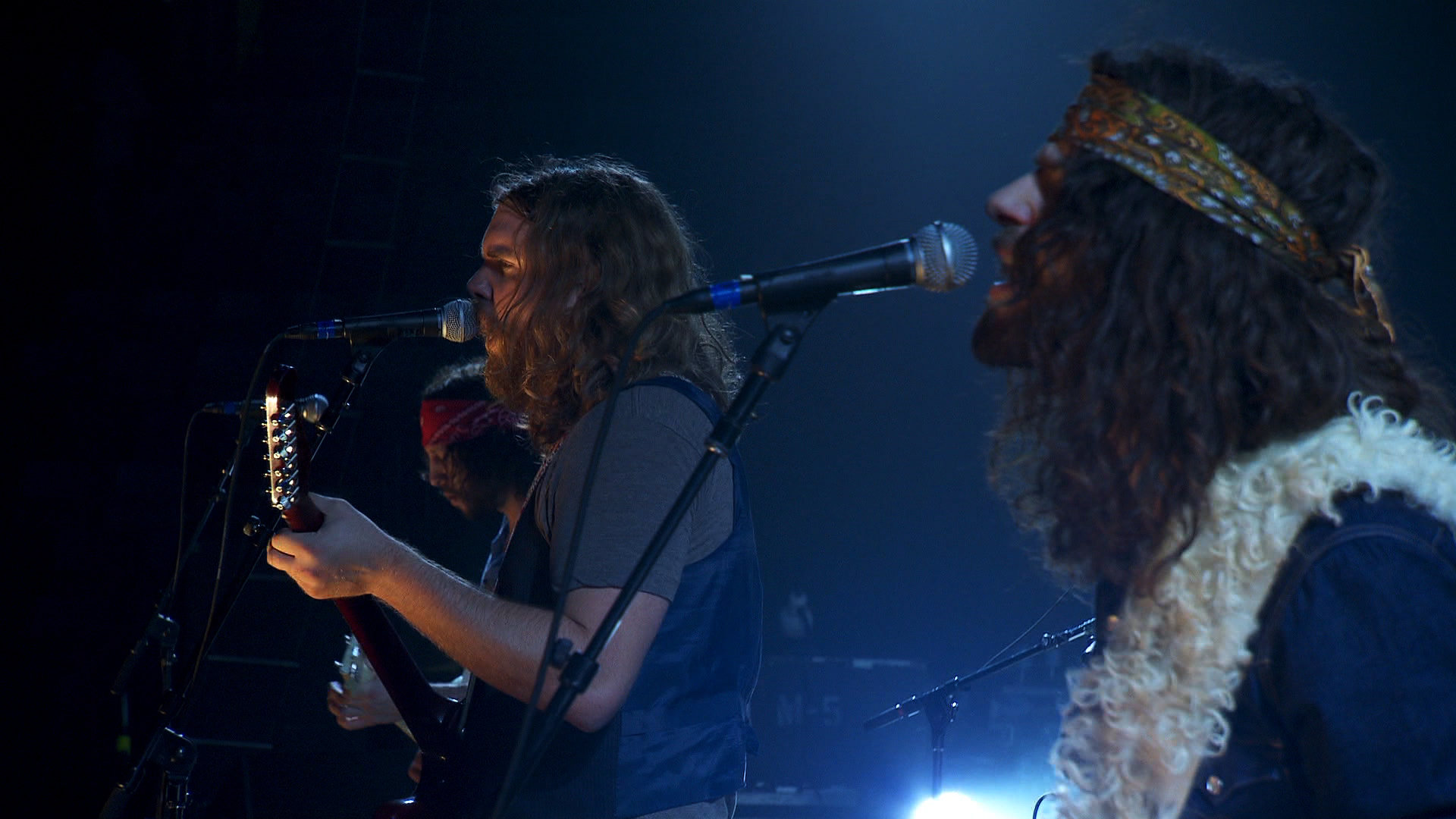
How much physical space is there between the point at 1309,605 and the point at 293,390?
1.83 m

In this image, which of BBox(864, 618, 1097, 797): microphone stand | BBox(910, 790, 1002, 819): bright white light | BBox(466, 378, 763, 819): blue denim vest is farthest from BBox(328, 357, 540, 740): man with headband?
BBox(910, 790, 1002, 819): bright white light

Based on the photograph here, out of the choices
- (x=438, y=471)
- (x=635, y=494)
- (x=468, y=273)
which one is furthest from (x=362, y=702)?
(x=468, y=273)

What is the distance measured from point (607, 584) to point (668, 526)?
390 mm

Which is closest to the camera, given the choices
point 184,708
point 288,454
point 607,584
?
point 607,584

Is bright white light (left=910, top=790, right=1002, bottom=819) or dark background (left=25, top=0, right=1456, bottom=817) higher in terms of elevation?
dark background (left=25, top=0, right=1456, bottom=817)

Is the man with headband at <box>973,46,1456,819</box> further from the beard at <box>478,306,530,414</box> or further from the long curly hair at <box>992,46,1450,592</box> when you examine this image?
the beard at <box>478,306,530,414</box>

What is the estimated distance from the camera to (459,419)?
372 cm

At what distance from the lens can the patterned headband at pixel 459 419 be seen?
12.1 feet

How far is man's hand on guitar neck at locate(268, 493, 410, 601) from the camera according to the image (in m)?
1.77

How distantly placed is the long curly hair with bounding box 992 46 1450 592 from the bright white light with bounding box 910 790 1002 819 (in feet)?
13.0

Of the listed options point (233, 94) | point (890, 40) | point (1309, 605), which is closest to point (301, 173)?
point (233, 94)

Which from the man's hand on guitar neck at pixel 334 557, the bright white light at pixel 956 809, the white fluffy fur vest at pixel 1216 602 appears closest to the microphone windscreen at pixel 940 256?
the white fluffy fur vest at pixel 1216 602

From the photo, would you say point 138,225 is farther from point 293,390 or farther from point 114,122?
point 293,390

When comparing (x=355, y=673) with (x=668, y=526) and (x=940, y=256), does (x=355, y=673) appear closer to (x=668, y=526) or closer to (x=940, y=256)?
(x=668, y=526)
